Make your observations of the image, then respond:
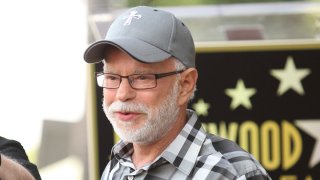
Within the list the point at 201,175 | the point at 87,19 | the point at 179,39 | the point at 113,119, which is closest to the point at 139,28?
the point at 179,39

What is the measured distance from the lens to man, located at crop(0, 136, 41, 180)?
6.81 feet

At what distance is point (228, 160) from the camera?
2139mm

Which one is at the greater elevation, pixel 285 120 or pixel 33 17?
pixel 33 17

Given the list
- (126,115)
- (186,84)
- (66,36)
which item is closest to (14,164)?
(126,115)

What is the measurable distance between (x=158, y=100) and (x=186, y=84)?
0.13 m

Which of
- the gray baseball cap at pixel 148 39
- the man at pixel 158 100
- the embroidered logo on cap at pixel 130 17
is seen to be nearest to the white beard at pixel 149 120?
the man at pixel 158 100

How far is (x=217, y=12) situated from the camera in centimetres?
402

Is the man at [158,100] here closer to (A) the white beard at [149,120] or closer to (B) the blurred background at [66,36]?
(A) the white beard at [149,120]

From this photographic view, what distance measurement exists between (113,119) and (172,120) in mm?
176

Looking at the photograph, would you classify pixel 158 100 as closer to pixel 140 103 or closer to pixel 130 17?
pixel 140 103

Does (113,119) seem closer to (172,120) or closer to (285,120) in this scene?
(172,120)

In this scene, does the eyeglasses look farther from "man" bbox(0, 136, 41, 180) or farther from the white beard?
"man" bbox(0, 136, 41, 180)

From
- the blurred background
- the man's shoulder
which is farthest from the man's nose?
the blurred background

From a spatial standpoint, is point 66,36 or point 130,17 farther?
point 66,36
